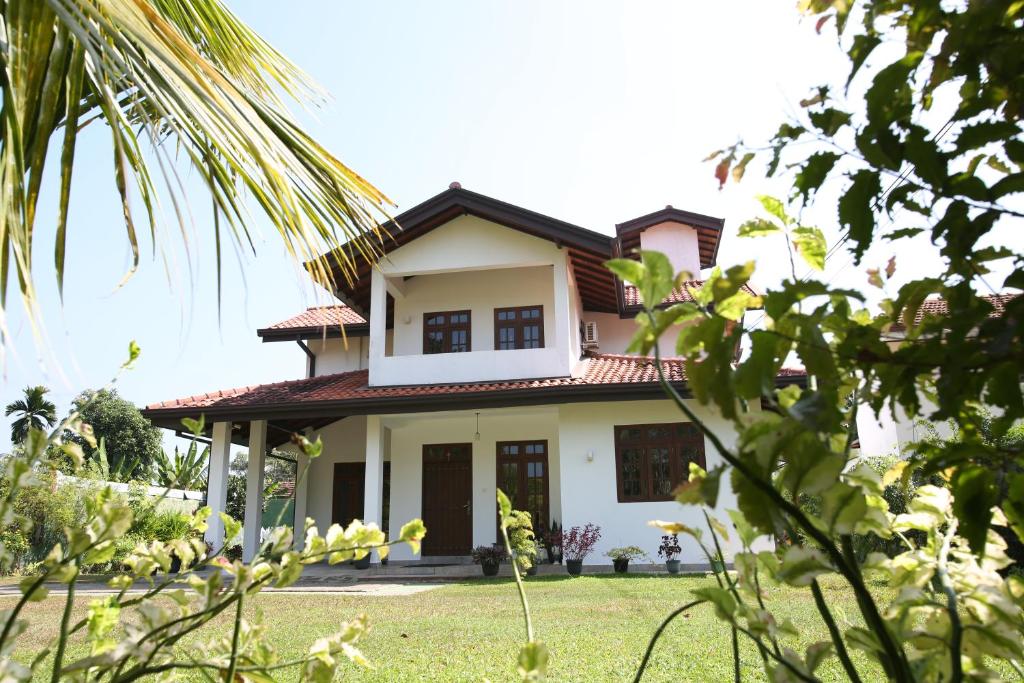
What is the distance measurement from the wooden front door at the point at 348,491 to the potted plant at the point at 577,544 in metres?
5.21

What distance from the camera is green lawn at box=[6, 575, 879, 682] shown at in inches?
156

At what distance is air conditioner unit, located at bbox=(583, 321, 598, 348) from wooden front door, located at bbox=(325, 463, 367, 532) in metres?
5.64

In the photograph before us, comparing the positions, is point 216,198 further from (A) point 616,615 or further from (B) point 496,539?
(B) point 496,539

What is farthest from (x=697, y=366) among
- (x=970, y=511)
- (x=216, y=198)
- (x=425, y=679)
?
(x=425, y=679)

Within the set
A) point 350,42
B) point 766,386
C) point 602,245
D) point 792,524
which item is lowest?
point 792,524

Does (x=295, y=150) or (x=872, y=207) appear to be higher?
(x=295, y=150)

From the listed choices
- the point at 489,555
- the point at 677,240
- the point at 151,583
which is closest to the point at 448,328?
the point at 489,555

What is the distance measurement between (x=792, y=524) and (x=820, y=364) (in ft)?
0.59

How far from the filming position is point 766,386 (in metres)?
0.62

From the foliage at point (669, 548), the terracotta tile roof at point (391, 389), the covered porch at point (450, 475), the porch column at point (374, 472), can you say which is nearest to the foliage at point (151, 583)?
the terracotta tile roof at point (391, 389)

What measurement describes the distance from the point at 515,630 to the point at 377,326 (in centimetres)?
900

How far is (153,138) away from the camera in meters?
1.46

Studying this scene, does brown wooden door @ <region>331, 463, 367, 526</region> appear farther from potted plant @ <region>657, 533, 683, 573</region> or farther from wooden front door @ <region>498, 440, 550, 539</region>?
potted plant @ <region>657, 533, 683, 573</region>

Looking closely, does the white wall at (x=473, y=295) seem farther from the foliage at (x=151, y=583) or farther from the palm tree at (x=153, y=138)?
the foliage at (x=151, y=583)
